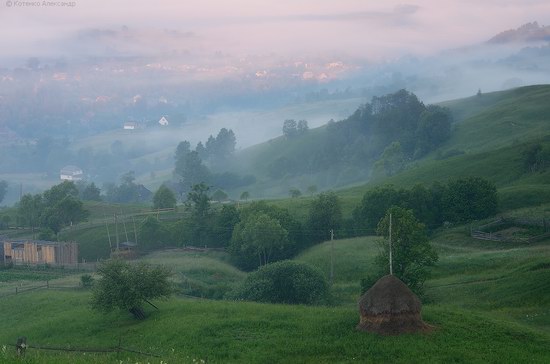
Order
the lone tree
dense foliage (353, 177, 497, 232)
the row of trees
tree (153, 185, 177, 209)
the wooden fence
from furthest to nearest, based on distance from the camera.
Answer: tree (153, 185, 177, 209) < the row of trees < dense foliage (353, 177, 497, 232) < the wooden fence < the lone tree

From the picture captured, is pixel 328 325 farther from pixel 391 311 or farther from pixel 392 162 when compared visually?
pixel 392 162

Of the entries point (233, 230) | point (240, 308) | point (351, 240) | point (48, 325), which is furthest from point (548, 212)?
point (48, 325)

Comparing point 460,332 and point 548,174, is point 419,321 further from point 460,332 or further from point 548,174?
point 548,174

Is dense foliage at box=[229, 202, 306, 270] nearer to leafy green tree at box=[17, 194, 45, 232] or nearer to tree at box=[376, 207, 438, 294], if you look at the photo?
tree at box=[376, 207, 438, 294]

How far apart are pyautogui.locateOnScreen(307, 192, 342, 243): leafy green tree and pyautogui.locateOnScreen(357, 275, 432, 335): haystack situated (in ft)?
183

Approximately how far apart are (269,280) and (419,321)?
21692 mm

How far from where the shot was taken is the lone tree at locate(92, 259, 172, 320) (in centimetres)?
5322

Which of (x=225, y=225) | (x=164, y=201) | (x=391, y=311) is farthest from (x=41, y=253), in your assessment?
(x=391, y=311)

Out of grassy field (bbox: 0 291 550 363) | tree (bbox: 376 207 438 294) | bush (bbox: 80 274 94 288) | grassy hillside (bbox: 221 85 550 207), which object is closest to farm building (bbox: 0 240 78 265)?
bush (bbox: 80 274 94 288)

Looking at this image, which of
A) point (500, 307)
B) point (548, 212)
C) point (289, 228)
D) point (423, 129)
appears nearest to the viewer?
point (500, 307)

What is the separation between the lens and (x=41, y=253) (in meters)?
100

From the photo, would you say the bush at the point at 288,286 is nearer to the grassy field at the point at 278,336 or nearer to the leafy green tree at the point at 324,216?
the grassy field at the point at 278,336

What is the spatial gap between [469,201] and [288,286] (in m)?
40.2

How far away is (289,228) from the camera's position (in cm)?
9662
